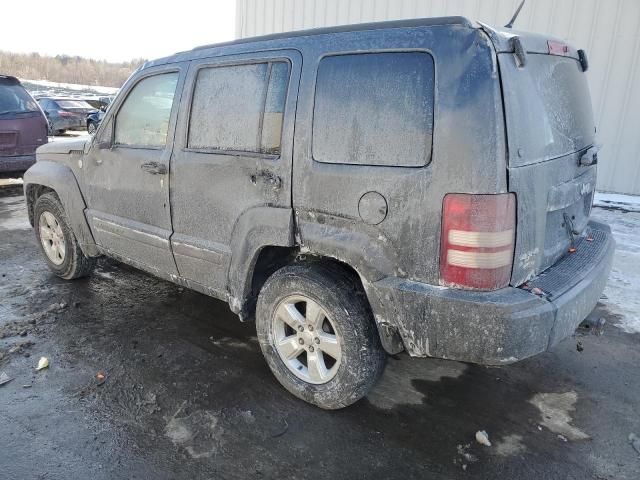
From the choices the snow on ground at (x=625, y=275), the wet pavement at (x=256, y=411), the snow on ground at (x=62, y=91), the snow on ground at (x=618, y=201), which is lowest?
the wet pavement at (x=256, y=411)

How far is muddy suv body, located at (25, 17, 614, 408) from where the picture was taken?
90.4 inches

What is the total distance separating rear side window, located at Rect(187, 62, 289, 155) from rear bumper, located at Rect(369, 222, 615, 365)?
43.7 inches

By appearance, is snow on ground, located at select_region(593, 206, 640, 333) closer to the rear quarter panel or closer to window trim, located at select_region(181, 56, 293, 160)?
the rear quarter panel

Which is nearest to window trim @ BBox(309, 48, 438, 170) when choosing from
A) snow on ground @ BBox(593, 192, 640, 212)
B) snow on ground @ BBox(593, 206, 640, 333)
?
snow on ground @ BBox(593, 206, 640, 333)

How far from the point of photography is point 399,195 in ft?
7.93

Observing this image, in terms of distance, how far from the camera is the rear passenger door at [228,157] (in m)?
2.88

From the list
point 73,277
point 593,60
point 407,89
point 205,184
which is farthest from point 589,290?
point 593,60

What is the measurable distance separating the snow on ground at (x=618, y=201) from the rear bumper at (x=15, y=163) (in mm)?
9308

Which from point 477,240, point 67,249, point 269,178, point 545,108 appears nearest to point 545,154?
point 545,108

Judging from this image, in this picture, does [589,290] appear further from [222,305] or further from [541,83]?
[222,305]

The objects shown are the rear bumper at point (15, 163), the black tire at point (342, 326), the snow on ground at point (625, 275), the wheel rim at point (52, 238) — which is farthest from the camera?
the rear bumper at point (15, 163)

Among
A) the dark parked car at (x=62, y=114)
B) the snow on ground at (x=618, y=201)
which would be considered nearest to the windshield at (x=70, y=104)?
the dark parked car at (x=62, y=114)

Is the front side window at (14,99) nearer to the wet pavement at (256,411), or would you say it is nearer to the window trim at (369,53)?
the wet pavement at (256,411)

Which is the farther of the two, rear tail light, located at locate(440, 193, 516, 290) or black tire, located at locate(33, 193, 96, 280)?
black tire, located at locate(33, 193, 96, 280)
